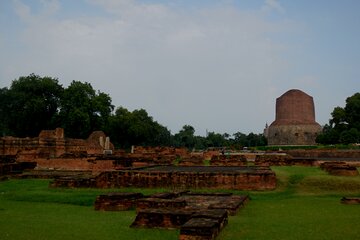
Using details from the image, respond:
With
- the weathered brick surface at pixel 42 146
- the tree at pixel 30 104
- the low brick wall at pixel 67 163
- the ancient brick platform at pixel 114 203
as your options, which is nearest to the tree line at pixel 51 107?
the tree at pixel 30 104

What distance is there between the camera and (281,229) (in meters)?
5.64

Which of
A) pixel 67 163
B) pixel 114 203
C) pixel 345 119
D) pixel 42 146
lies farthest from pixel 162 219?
pixel 345 119

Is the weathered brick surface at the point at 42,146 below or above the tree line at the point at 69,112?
below

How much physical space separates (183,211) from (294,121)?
4581 centimetres

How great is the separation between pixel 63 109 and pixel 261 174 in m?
28.5

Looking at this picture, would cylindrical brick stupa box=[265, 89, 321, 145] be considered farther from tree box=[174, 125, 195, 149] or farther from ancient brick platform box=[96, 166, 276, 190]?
ancient brick platform box=[96, 166, 276, 190]

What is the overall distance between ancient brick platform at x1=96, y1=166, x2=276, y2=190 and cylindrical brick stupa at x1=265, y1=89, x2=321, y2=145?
3908 cm

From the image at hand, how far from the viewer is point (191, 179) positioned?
10992 millimetres

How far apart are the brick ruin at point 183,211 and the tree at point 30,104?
95.8ft

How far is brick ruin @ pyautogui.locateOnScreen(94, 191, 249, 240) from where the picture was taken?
477cm

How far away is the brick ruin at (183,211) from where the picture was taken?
4773 millimetres

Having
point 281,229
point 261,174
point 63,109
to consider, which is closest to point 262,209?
point 281,229

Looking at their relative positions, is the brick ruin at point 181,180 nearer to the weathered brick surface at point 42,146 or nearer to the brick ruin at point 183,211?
the brick ruin at point 183,211

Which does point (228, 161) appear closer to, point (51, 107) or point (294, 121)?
point (51, 107)
